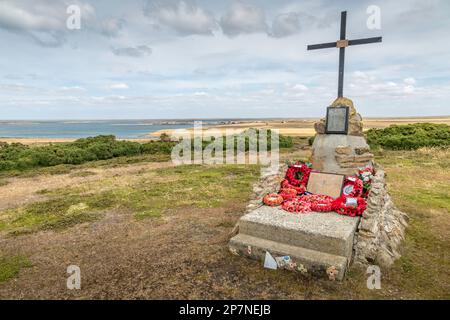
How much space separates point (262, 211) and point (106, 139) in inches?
1083

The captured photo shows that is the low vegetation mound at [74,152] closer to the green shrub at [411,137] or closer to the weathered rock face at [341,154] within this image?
the green shrub at [411,137]

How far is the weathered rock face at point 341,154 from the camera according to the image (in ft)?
31.6

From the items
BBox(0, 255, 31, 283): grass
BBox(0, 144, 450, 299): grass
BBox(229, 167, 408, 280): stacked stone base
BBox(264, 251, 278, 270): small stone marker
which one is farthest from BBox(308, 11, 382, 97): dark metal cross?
BBox(0, 255, 31, 283): grass

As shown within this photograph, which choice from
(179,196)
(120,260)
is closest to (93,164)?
(179,196)

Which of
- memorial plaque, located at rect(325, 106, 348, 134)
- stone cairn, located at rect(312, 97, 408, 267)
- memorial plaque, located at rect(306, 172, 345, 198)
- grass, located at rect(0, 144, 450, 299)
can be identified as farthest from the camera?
memorial plaque, located at rect(325, 106, 348, 134)

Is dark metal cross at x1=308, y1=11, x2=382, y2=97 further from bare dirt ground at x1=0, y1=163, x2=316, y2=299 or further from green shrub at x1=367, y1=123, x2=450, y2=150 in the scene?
green shrub at x1=367, y1=123, x2=450, y2=150

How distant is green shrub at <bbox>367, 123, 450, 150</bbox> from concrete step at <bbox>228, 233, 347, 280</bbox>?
25525 millimetres

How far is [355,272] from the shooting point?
6.62 metres

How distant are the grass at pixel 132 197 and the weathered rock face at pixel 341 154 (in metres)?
3.96

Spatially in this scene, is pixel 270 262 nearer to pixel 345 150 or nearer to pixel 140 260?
pixel 140 260

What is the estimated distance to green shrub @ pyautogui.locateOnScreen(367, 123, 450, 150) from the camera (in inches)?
1076

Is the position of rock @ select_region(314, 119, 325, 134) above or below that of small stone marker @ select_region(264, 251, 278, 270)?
above

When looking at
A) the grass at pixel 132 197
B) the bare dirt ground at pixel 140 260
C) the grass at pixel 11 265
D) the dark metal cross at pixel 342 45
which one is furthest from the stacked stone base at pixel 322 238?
the grass at pixel 11 265
